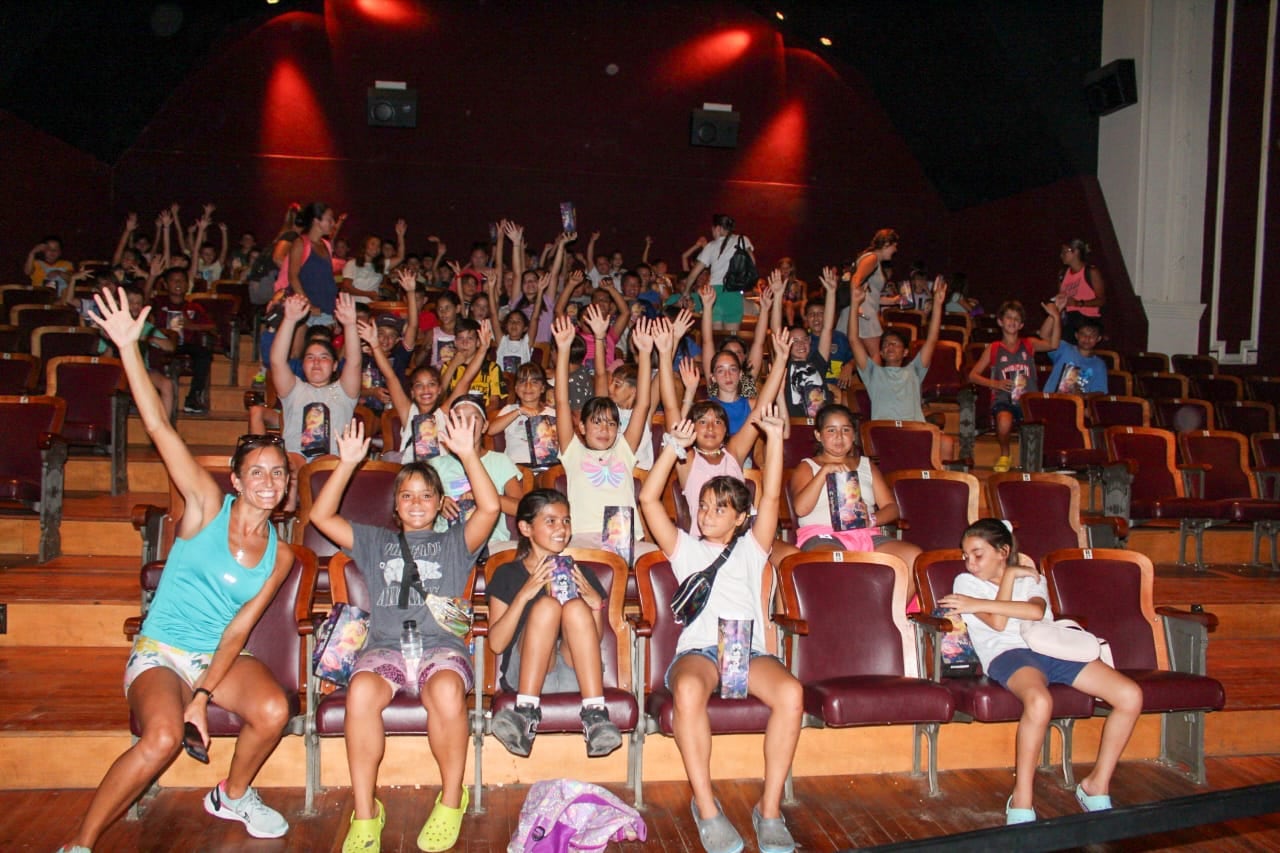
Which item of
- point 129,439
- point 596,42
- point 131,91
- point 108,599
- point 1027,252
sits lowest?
point 108,599

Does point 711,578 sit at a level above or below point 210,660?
above

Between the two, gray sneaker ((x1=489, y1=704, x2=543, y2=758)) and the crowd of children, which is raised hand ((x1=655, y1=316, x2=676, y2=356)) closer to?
the crowd of children

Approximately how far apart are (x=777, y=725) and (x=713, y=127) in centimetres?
1031

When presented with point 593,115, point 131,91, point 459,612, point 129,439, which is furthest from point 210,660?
point 593,115

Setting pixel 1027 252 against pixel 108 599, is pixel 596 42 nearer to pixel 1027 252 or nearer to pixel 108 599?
pixel 1027 252

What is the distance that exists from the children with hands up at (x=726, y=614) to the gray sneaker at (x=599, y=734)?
7.7 inches

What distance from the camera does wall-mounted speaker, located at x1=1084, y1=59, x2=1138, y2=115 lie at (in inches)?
361

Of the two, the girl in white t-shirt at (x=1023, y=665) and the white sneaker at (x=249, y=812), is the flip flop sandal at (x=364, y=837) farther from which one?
the girl in white t-shirt at (x=1023, y=665)

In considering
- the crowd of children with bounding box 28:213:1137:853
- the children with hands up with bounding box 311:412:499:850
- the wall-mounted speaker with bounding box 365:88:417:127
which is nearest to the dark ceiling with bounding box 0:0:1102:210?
the wall-mounted speaker with bounding box 365:88:417:127

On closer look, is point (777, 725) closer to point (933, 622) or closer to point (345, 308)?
point (933, 622)

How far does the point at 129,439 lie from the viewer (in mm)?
6496

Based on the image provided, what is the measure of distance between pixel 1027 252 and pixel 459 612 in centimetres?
923

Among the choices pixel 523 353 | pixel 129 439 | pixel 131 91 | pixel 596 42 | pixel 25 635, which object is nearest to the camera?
pixel 25 635

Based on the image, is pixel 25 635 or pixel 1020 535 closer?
pixel 25 635
